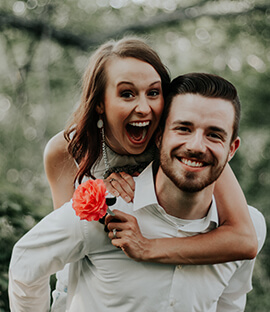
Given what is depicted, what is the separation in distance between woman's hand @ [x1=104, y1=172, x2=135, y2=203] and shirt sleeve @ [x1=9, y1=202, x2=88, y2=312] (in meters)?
0.25

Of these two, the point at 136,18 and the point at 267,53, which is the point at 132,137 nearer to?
the point at 136,18

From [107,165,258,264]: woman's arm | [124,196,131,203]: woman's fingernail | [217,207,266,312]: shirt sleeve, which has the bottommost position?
[217,207,266,312]: shirt sleeve

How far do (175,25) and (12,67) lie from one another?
286 cm

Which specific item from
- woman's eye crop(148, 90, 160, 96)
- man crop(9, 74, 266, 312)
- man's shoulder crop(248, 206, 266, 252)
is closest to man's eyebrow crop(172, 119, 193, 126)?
man crop(9, 74, 266, 312)

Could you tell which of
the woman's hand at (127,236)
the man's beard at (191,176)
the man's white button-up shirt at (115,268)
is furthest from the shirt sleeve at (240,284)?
the woman's hand at (127,236)

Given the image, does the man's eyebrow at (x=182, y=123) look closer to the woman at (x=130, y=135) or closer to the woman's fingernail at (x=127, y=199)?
the woman at (x=130, y=135)

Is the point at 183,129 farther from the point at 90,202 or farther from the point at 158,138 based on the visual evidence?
the point at 90,202

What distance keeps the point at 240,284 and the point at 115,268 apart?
781 millimetres

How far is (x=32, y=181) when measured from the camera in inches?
288

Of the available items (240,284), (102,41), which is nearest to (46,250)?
(240,284)

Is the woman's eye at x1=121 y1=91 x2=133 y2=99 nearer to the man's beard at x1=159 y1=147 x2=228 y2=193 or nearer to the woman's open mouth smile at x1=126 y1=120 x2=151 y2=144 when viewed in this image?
the woman's open mouth smile at x1=126 y1=120 x2=151 y2=144

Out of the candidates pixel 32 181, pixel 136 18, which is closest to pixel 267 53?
pixel 136 18

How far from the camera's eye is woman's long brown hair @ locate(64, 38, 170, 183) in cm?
238

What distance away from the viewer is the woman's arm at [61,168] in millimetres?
2862
